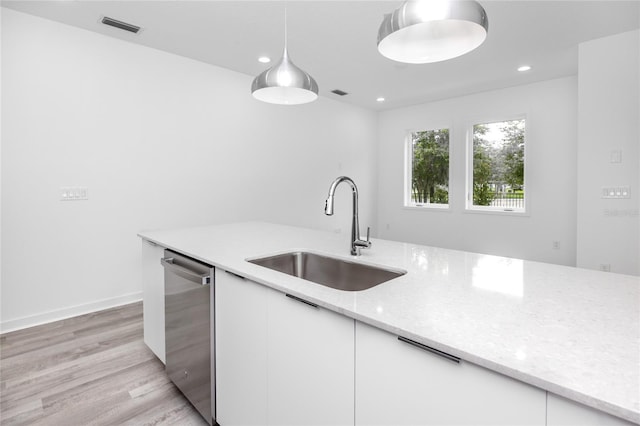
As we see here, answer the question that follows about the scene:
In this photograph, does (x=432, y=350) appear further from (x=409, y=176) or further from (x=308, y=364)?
(x=409, y=176)

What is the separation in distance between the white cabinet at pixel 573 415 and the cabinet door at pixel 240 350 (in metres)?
0.90

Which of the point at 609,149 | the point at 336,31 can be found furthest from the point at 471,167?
the point at 336,31

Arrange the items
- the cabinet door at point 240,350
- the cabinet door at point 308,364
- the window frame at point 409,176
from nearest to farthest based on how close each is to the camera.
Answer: the cabinet door at point 308,364
the cabinet door at point 240,350
the window frame at point 409,176

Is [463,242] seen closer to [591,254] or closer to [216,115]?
[591,254]

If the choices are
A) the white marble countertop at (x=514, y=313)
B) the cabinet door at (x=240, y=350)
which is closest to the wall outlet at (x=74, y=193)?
the white marble countertop at (x=514, y=313)

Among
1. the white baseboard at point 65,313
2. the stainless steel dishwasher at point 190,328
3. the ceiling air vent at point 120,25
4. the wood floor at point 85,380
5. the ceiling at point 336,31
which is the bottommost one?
the wood floor at point 85,380

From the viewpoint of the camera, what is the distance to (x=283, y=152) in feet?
16.0

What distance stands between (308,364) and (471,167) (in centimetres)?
529

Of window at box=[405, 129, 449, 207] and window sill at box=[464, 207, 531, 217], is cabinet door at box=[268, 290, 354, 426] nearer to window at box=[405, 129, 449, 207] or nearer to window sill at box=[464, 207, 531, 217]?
window sill at box=[464, 207, 531, 217]

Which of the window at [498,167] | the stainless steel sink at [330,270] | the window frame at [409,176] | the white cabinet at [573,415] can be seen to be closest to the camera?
the white cabinet at [573,415]

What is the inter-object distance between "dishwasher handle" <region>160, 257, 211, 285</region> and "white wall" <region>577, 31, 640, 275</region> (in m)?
3.86

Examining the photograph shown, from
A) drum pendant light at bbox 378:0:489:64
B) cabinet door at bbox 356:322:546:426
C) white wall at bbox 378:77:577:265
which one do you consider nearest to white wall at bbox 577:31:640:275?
white wall at bbox 378:77:577:265

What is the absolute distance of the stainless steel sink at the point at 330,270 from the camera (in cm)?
151

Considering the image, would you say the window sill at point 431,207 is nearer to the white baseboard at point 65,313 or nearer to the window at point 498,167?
the window at point 498,167
